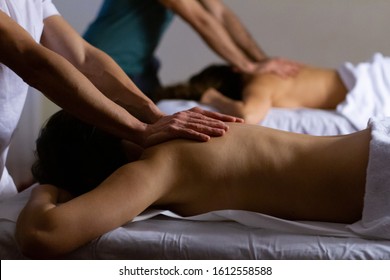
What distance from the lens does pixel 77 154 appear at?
1162mm

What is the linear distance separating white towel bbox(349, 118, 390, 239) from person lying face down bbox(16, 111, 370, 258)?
0.02m

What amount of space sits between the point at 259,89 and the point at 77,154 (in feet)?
2.91

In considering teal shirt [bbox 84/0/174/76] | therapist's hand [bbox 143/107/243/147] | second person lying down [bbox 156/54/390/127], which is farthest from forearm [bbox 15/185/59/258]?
second person lying down [bbox 156/54/390/127]

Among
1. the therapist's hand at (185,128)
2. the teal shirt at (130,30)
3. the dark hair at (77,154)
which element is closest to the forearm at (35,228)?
the dark hair at (77,154)

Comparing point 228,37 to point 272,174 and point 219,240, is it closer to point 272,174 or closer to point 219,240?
point 272,174

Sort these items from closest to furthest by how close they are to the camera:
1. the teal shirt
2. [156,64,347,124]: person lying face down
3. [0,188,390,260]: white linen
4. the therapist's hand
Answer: [0,188,390,260]: white linen → the therapist's hand → the teal shirt → [156,64,347,124]: person lying face down

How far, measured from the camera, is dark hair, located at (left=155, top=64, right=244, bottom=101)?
197 cm

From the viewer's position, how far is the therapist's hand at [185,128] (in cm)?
109

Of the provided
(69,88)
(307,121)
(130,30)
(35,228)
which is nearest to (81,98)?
(69,88)

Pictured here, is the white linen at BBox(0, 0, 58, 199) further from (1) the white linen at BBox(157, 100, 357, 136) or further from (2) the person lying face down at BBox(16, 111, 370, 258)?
(1) the white linen at BBox(157, 100, 357, 136)

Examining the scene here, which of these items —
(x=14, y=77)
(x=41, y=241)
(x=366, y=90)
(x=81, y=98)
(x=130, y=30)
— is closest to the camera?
(x=41, y=241)

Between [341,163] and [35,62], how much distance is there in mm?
556

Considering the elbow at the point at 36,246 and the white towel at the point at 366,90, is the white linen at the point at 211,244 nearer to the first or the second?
the elbow at the point at 36,246
